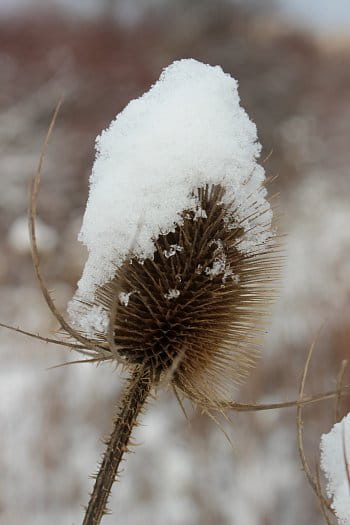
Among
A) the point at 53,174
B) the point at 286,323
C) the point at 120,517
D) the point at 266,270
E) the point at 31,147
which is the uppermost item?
the point at 31,147

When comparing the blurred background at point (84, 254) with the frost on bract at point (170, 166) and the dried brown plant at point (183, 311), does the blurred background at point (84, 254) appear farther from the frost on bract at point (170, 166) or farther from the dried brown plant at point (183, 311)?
the frost on bract at point (170, 166)

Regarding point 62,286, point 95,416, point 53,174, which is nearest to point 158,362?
point 95,416

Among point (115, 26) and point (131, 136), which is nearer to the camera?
point (131, 136)

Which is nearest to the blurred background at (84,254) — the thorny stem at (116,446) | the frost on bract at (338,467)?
the thorny stem at (116,446)

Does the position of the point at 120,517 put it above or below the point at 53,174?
below

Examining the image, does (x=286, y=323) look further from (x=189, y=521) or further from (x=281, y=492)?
(x=189, y=521)

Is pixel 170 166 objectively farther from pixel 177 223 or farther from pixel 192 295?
pixel 192 295

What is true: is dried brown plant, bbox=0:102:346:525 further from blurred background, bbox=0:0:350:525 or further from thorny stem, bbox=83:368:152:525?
blurred background, bbox=0:0:350:525
